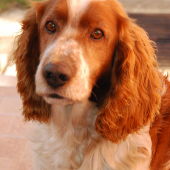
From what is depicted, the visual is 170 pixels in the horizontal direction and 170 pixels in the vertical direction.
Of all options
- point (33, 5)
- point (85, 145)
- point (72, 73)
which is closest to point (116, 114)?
point (85, 145)

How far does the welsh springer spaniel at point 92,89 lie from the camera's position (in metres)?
A: 1.87

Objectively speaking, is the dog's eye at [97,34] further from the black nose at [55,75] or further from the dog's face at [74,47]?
the black nose at [55,75]

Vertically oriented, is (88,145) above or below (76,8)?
below

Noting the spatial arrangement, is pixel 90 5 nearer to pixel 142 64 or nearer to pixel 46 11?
pixel 46 11

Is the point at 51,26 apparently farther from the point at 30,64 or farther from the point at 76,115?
the point at 76,115

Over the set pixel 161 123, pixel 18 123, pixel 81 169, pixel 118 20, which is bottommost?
pixel 18 123

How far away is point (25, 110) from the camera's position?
2408 mm

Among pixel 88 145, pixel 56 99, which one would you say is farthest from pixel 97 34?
pixel 88 145

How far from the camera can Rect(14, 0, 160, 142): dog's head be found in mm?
1829

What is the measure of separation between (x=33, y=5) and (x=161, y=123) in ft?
4.87

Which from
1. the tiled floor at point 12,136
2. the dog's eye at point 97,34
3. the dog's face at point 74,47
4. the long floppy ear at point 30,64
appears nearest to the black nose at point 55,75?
the dog's face at point 74,47

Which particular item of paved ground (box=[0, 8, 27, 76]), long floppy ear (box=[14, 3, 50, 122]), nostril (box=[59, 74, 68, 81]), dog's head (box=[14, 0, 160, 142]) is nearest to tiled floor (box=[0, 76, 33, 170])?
long floppy ear (box=[14, 3, 50, 122])

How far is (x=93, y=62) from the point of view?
1.96m

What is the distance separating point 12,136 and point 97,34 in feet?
7.04
